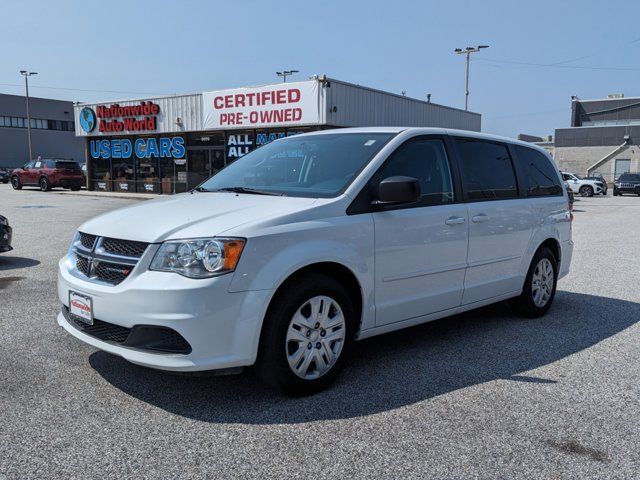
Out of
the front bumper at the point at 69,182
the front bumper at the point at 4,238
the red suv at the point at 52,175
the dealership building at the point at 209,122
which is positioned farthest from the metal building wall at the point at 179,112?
the front bumper at the point at 4,238

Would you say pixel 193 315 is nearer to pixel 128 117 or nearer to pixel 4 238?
pixel 4 238

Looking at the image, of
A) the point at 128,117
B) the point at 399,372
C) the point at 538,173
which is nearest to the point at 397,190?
the point at 399,372

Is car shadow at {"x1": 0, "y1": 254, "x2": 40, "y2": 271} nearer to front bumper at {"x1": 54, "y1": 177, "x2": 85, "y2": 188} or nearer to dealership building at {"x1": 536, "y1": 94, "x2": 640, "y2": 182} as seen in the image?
front bumper at {"x1": 54, "y1": 177, "x2": 85, "y2": 188}

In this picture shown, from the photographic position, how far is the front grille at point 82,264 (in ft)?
12.9

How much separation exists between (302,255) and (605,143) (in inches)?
2497

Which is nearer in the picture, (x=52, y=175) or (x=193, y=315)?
(x=193, y=315)

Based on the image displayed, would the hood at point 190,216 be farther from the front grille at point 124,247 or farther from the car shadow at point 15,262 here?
the car shadow at point 15,262

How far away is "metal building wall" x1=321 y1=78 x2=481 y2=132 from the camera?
23133 millimetres

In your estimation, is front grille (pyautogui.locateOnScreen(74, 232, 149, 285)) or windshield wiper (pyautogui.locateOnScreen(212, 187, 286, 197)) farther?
windshield wiper (pyautogui.locateOnScreen(212, 187, 286, 197))

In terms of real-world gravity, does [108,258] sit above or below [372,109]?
below

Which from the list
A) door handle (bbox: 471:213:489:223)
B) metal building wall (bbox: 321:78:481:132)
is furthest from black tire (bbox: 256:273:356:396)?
metal building wall (bbox: 321:78:481:132)

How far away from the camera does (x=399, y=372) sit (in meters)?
4.36

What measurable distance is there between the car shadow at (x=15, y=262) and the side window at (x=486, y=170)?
654 cm

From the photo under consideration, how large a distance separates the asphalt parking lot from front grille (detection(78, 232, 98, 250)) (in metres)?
0.92
